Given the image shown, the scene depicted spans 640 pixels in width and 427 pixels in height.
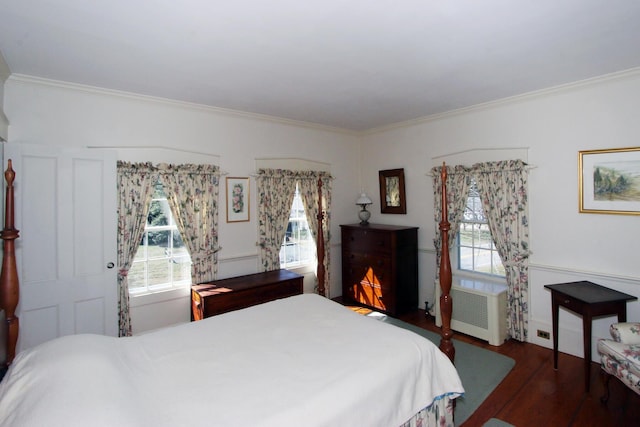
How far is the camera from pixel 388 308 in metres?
4.39

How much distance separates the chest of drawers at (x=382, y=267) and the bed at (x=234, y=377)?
2063mm

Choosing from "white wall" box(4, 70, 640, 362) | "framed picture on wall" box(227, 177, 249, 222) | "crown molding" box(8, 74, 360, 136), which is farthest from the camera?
"framed picture on wall" box(227, 177, 249, 222)

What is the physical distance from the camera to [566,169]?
130 inches

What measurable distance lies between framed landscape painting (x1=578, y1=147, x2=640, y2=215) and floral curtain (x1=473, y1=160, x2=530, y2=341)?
51cm

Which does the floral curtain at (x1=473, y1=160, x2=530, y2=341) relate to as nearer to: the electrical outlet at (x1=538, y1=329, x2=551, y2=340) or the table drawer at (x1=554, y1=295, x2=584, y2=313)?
the electrical outlet at (x1=538, y1=329, x2=551, y2=340)

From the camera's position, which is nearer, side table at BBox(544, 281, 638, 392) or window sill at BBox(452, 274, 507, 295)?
side table at BBox(544, 281, 638, 392)

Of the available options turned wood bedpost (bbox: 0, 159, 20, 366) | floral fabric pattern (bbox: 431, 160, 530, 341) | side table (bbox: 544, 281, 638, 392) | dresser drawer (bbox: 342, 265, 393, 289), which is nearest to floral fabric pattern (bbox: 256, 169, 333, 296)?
dresser drawer (bbox: 342, 265, 393, 289)

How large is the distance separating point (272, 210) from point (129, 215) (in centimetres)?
170

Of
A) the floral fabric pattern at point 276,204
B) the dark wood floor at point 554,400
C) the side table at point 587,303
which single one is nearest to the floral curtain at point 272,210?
the floral fabric pattern at point 276,204

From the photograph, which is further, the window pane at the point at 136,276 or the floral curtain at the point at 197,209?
the floral curtain at the point at 197,209

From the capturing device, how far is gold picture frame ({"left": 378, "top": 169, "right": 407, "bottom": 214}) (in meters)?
4.83

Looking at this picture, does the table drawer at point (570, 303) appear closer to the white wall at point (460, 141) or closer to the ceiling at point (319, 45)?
the white wall at point (460, 141)

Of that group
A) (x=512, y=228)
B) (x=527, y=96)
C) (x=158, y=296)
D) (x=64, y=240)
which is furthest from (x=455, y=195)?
(x=64, y=240)

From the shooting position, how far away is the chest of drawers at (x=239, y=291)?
3.44 metres
